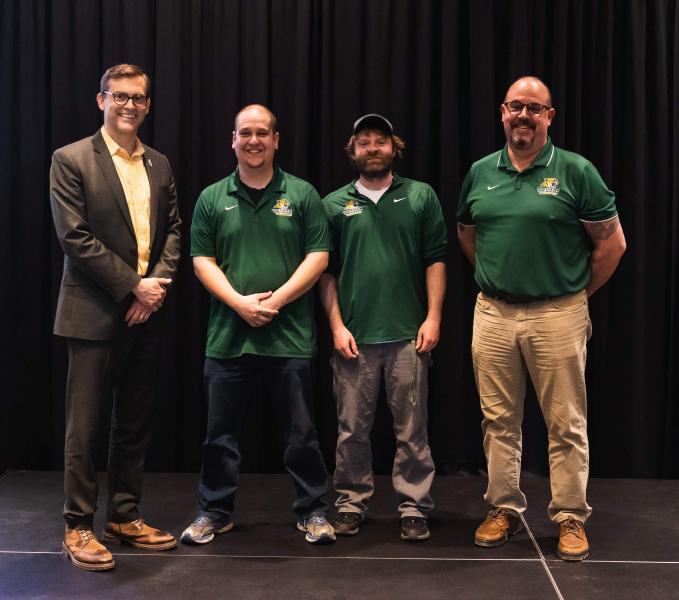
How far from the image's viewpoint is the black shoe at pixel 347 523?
145 inches

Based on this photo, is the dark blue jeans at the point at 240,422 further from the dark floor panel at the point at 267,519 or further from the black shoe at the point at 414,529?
the black shoe at the point at 414,529

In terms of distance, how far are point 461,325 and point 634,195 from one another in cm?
110

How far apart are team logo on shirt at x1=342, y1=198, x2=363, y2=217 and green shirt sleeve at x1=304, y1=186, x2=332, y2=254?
0.37 feet

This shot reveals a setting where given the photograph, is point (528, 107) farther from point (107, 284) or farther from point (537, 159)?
point (107, 284)

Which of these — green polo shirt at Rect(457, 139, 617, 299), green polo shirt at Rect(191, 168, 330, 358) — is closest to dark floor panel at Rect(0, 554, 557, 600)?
green polo shirt at Rect(191, 168, 330, 358)

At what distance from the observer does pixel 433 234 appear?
3.73m

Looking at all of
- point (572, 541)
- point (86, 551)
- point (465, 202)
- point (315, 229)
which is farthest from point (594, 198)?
point (86, 551)

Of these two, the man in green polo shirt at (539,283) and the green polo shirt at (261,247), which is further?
the green polo shirt at (261,247)

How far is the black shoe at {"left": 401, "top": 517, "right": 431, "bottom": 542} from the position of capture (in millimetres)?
3635

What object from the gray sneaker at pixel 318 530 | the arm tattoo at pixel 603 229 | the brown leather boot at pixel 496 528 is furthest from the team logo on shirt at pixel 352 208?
the brown leather boot at pixel 496 528

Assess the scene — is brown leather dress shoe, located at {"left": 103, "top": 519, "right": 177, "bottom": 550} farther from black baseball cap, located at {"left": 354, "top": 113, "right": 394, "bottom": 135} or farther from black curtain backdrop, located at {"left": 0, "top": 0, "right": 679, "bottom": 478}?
black baseball cap, located at {"left": 354, "top": 113, "right": 394, "bottom": 135}

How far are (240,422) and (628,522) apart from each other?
5.74ft

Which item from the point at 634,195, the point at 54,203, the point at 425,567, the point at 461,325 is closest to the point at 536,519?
the point at 425,567

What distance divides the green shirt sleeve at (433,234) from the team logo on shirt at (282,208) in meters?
0.58
